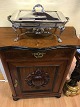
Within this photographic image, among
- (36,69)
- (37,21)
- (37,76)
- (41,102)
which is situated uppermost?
(37,21)

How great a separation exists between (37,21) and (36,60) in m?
0.29

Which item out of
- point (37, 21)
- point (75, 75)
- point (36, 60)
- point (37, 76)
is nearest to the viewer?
point (37, 21)

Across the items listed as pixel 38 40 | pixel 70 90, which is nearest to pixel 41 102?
pixel 70 90

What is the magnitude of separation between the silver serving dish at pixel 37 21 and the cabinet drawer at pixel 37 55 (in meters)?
0.09

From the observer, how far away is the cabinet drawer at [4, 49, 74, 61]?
91 cm

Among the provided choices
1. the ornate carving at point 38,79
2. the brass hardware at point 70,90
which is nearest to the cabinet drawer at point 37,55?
the ornate carving at point 38,79

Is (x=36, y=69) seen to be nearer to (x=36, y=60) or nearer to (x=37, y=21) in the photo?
(x=36, y=60)

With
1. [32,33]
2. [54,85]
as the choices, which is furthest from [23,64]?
[54,85]

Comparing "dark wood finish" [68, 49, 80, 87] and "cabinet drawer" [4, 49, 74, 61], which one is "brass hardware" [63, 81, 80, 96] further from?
"cabinet drawer" [4, 49, 74, 61]

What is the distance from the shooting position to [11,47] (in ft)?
2.82

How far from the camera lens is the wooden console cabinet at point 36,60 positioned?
2.89 ft

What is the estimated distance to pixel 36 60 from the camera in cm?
97

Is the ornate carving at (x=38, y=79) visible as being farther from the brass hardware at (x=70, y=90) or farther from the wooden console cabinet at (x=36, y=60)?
the brass hardware at (x=70, y=90)

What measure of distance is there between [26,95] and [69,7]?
0.95 metres
